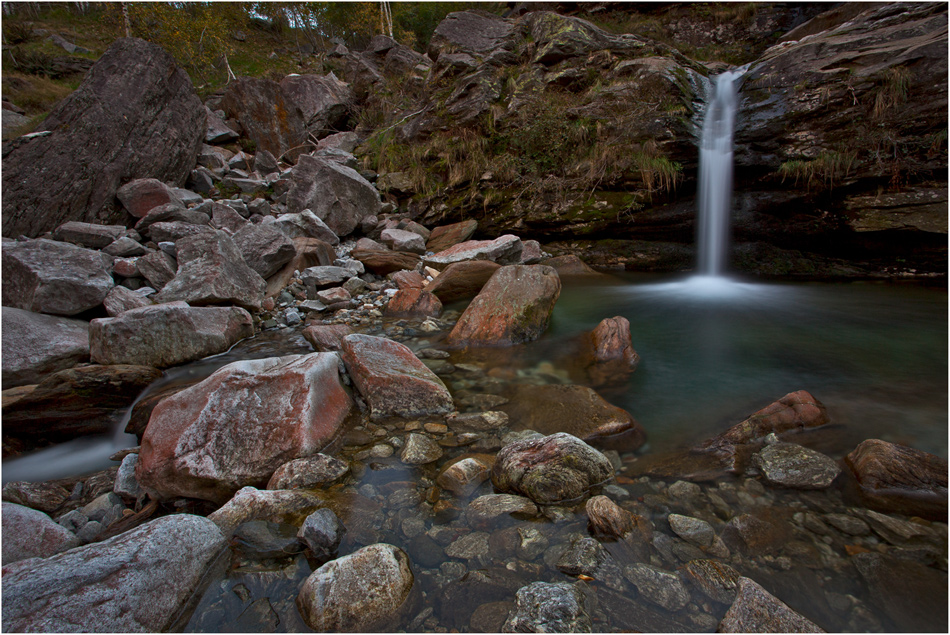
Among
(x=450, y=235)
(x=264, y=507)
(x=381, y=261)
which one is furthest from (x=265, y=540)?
(x=450, y=235)

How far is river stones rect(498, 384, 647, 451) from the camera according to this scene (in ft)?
9.21

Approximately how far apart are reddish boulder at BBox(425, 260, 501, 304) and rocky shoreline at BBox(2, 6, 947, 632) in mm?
1831

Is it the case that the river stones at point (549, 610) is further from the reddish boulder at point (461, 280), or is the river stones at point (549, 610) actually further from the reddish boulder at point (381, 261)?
the reddish boulder at point (381, 261)

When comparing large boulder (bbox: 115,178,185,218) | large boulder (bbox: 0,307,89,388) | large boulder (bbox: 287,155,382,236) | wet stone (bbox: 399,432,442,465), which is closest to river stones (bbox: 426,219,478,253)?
large boulder (bbox: 287,155,382,236)

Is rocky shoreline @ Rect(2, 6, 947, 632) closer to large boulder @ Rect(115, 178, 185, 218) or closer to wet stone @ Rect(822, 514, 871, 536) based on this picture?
wet stone @ Rect(822, 514, 871, 536)

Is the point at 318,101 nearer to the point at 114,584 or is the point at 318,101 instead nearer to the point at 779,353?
the point at 779,353

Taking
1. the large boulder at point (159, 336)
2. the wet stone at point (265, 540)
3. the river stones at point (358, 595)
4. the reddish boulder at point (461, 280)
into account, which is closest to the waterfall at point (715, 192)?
the reddish boulder at point (461, 280)

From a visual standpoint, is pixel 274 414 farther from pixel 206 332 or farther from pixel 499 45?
pixel 499 45

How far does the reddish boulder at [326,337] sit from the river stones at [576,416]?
235 cm

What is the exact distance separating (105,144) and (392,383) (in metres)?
10.1

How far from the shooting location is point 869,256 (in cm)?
707

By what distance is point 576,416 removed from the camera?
3.00m

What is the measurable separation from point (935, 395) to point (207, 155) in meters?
15.3

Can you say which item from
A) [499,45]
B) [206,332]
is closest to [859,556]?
[206,332]
